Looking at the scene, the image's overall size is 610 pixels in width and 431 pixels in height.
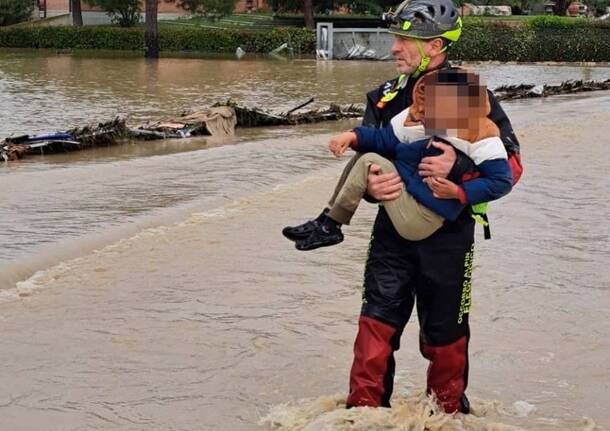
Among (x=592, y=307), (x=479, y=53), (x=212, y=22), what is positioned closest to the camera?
(x=592, y=307)

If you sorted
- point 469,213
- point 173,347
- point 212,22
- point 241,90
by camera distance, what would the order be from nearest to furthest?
1. point 469,213
2. point 173,347
3. point 241,90
4. point 212,22

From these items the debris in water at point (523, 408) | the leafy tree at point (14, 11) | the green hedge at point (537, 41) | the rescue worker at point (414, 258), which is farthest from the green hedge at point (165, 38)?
the rescue worker at point (414, 258)

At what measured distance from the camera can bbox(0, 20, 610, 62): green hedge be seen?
4875cm

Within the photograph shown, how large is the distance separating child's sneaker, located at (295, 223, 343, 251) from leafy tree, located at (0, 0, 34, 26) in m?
59.9

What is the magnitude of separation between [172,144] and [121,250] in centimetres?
801

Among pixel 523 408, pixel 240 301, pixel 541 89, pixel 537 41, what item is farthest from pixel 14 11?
pixel 523 408

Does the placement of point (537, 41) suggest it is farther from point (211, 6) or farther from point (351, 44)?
point (211, 6)

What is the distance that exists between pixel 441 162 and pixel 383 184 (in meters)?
0.24

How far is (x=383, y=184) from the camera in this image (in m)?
3.86

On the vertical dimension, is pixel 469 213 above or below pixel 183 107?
above

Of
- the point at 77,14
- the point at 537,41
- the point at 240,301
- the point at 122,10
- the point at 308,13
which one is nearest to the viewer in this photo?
the point at 240,301

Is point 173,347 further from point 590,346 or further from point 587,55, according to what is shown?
point 587,55

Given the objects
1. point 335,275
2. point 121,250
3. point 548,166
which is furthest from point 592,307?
point 548,166

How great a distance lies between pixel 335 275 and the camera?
24.2 feet
